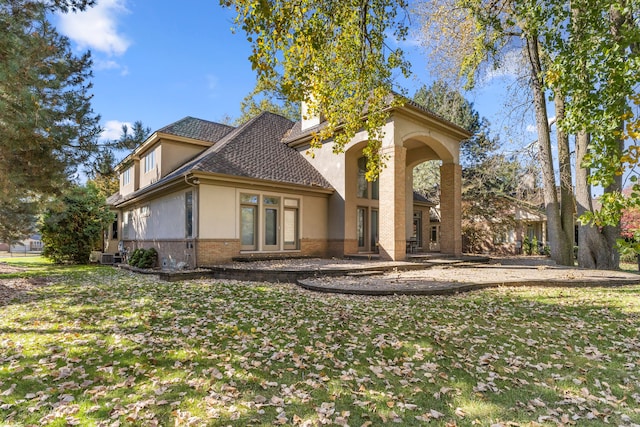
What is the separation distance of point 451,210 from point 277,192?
8382 mm

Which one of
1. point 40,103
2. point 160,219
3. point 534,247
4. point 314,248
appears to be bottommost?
point 534,247

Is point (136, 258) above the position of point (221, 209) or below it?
→ below

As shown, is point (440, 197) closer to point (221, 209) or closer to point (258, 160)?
point (258, 160)

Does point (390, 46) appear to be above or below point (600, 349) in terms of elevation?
above

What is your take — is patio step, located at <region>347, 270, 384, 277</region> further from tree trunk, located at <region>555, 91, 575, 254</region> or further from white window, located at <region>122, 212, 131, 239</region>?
white window, located at <region>122, 212, 131, 239</region>

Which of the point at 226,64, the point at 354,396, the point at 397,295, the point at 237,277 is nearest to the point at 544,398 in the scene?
the point at 354,396

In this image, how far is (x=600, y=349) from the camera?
16.0 feet

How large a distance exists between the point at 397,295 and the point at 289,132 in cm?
1342

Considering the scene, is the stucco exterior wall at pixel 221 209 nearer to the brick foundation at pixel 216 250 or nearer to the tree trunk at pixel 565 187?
the brick foundation at pixel 216 250

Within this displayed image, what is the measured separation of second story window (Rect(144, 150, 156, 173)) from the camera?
18094 mm

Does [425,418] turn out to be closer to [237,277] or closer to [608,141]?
[608,141]

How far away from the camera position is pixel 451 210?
55.1ft

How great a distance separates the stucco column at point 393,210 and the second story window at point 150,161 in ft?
39.0

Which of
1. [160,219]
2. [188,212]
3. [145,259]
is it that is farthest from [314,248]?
[145,259]
